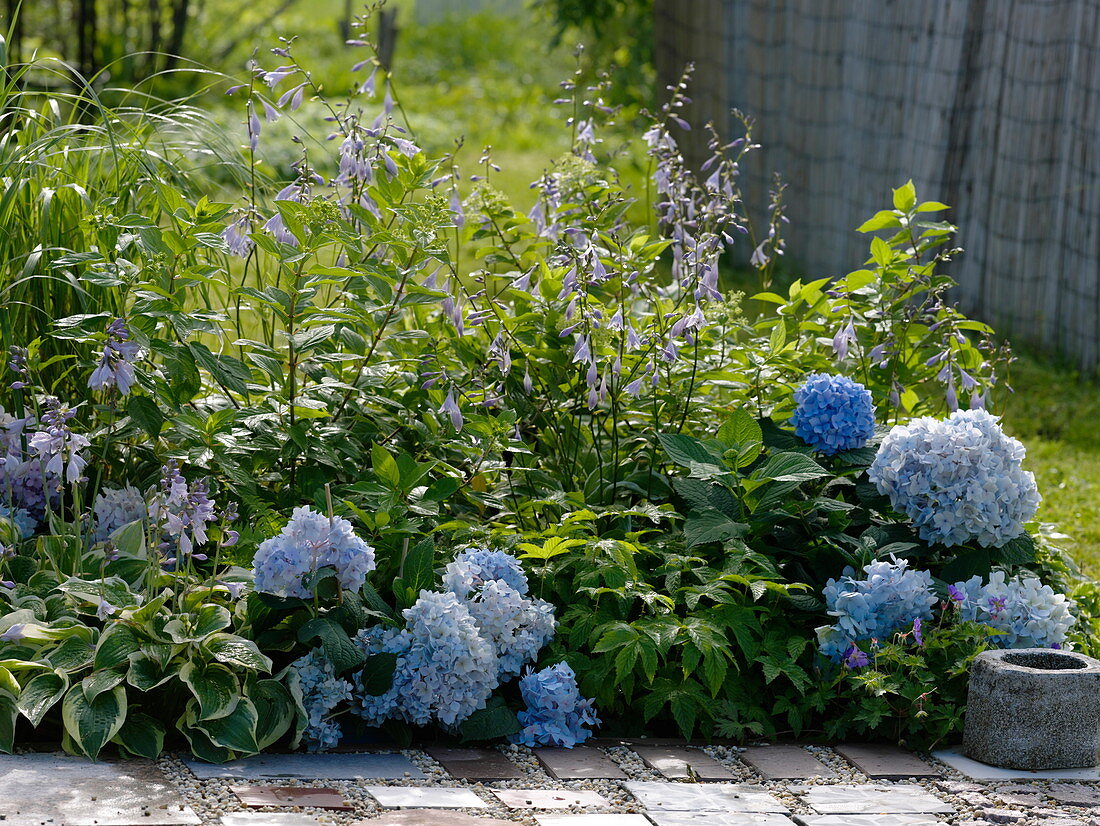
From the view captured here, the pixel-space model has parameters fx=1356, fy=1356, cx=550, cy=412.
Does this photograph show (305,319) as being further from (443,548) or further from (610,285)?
(610,285)

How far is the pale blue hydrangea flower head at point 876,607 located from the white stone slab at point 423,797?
94cm

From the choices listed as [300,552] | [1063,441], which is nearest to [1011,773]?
[300,552]

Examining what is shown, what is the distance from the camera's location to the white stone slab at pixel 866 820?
2.50 meters

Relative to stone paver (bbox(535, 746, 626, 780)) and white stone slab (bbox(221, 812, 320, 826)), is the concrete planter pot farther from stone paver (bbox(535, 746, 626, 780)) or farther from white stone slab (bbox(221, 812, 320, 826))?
white stone slab (bbox(221, 812, 320, 826))

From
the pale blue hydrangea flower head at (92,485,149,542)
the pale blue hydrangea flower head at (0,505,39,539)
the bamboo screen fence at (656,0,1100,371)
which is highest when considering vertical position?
the bamboo screen fence at (656,0,1100,371)

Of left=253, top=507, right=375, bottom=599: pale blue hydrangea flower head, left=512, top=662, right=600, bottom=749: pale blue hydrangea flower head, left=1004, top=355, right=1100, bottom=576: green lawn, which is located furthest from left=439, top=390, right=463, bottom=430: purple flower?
left=1004, top=355, right=1100, bottom=576: green lawn

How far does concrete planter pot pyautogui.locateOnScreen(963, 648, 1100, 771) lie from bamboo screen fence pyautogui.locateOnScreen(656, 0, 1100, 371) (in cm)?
351

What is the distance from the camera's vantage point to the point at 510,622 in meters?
2.90

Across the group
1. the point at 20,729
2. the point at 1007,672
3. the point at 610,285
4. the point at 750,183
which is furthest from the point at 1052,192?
the point at 20,729

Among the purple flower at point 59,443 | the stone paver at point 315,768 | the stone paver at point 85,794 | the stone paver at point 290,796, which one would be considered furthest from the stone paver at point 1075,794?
the purple flower at point 59,443

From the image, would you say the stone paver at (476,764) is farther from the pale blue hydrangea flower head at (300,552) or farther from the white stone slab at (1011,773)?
the white stone slab at (1011,773)

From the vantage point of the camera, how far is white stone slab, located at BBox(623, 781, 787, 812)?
8.33ft

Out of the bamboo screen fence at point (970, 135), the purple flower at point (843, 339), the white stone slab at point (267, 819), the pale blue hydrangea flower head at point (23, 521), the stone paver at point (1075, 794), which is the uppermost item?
the bamboo screen fence at point (970, 135)

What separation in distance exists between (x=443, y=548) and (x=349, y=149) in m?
1.01
